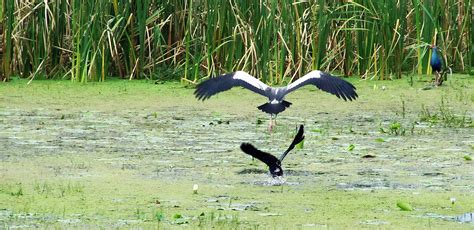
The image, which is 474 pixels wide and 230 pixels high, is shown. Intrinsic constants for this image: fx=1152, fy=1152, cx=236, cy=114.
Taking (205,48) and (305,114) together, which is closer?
(305,114)

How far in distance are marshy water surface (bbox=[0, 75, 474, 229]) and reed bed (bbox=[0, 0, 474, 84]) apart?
29 centimetres

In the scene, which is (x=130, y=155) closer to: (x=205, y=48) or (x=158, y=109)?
(x=158, y=109)

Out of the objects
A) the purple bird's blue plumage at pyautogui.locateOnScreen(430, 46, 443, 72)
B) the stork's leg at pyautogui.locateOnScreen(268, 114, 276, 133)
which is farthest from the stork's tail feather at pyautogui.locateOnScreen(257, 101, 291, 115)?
the purple bird's blue plumage at pyautogui.locateOnScreen(430, 46, 443, 72)

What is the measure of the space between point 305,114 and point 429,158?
2.24 metres

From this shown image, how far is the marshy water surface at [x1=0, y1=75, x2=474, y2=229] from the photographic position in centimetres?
489

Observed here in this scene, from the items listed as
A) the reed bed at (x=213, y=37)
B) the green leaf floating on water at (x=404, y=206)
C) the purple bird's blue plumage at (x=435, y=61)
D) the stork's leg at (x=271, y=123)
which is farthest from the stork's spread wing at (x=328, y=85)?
the purple bird's blue plumage at (x=435, y=61)

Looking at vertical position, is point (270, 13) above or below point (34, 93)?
above

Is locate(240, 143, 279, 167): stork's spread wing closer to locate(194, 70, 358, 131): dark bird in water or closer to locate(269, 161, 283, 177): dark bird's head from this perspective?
locate(269, 161, 283, 177): dark bird's head

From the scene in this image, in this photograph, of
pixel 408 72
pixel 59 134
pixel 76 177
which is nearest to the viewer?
pixel 76 177

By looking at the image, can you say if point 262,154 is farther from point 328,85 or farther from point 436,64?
point 436,64

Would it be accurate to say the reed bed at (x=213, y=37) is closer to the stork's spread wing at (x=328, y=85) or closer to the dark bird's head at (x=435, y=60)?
the dark bird's head at (x=435, y=60)

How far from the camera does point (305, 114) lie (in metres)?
8.77

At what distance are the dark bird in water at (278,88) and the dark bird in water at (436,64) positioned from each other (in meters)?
2.75

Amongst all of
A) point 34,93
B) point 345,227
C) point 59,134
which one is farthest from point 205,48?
point 345,227
